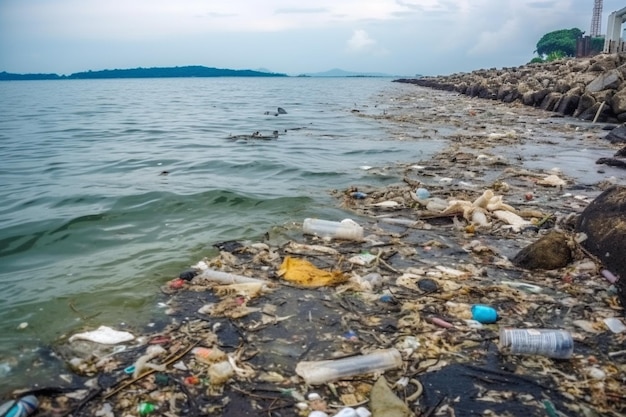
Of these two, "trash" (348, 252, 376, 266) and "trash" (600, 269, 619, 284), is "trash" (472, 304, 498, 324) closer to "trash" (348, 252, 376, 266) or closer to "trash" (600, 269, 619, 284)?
"trash" (600, 269, 619, 284)

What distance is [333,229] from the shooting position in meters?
5.35

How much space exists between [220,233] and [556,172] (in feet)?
20.8

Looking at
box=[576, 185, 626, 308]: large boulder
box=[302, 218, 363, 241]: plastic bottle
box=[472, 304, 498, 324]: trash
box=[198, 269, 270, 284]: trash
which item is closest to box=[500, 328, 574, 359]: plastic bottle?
box=[472, 304, 498, 324]: trash

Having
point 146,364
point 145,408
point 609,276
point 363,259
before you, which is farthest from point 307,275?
point 609,276

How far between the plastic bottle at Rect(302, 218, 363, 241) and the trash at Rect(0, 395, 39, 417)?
339 cm

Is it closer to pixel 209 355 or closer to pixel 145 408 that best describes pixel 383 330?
pixel 209 355

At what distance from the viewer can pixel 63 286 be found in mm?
4309

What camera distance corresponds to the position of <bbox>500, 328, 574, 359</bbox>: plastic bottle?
2852mm

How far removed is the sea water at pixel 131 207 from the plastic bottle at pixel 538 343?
8.96 ft

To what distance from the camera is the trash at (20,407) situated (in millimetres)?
2438

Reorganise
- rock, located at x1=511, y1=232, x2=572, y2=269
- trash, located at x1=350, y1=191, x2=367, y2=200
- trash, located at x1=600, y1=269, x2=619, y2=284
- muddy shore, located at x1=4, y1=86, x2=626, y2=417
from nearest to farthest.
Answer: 1. muddy shore, located at x1=4, y1=86, x2=626, y2=417
2. trash, located at x1=600, y1=269, x2=619, y2=284
3. rock, located at x1=511, y1=232, x2=572, y2=269
4. trash, located at x1=350, y1=191, x2=367, y2=200

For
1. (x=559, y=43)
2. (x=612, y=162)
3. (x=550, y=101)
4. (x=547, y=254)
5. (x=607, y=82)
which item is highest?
(x=559, y=43)

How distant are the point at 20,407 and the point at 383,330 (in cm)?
229

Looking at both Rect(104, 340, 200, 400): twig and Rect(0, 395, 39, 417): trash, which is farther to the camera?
Rect(104, 340, 200, 400): twig
